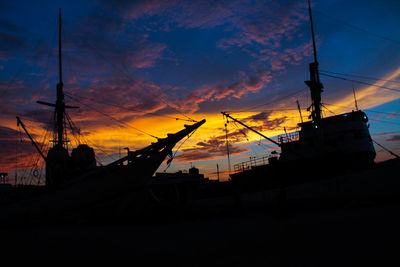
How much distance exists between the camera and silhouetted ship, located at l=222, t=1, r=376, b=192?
77.2 ft

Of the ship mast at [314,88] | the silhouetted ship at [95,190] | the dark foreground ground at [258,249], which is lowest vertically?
the dark foreground ground at [258,249]

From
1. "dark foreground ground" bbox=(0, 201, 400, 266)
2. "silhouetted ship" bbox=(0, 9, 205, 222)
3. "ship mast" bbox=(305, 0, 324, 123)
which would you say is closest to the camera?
"dark foreground ground" bbox=(0, 201, 400, 266)

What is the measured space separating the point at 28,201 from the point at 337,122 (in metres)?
32.9

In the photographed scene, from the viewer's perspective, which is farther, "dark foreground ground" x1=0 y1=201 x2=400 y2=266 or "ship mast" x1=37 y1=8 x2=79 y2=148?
"ship mast" x1=37 y1=8 x2=79 y2=148

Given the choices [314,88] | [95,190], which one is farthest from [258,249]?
[314,88]

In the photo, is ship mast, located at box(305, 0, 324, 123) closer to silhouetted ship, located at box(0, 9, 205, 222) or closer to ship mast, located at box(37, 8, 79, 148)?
silhouetted ship, located at box(0, 9, 205, 222)

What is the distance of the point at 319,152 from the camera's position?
25.8m

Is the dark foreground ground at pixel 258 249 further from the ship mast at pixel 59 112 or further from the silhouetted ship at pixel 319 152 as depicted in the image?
the ship mast at pixel 59 112

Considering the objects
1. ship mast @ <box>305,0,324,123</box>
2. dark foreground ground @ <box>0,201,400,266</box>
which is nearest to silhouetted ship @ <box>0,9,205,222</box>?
dark foreground ground @ <box>0,201,400,266</box>

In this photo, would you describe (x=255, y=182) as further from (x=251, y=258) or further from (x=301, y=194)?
(x=251, y=258)

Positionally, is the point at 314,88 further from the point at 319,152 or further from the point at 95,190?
the point at 95,190

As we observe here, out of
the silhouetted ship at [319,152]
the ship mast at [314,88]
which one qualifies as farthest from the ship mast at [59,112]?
the ship mast at [314,88]

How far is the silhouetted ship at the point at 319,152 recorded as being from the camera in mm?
23516

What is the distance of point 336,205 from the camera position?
1691 cm
